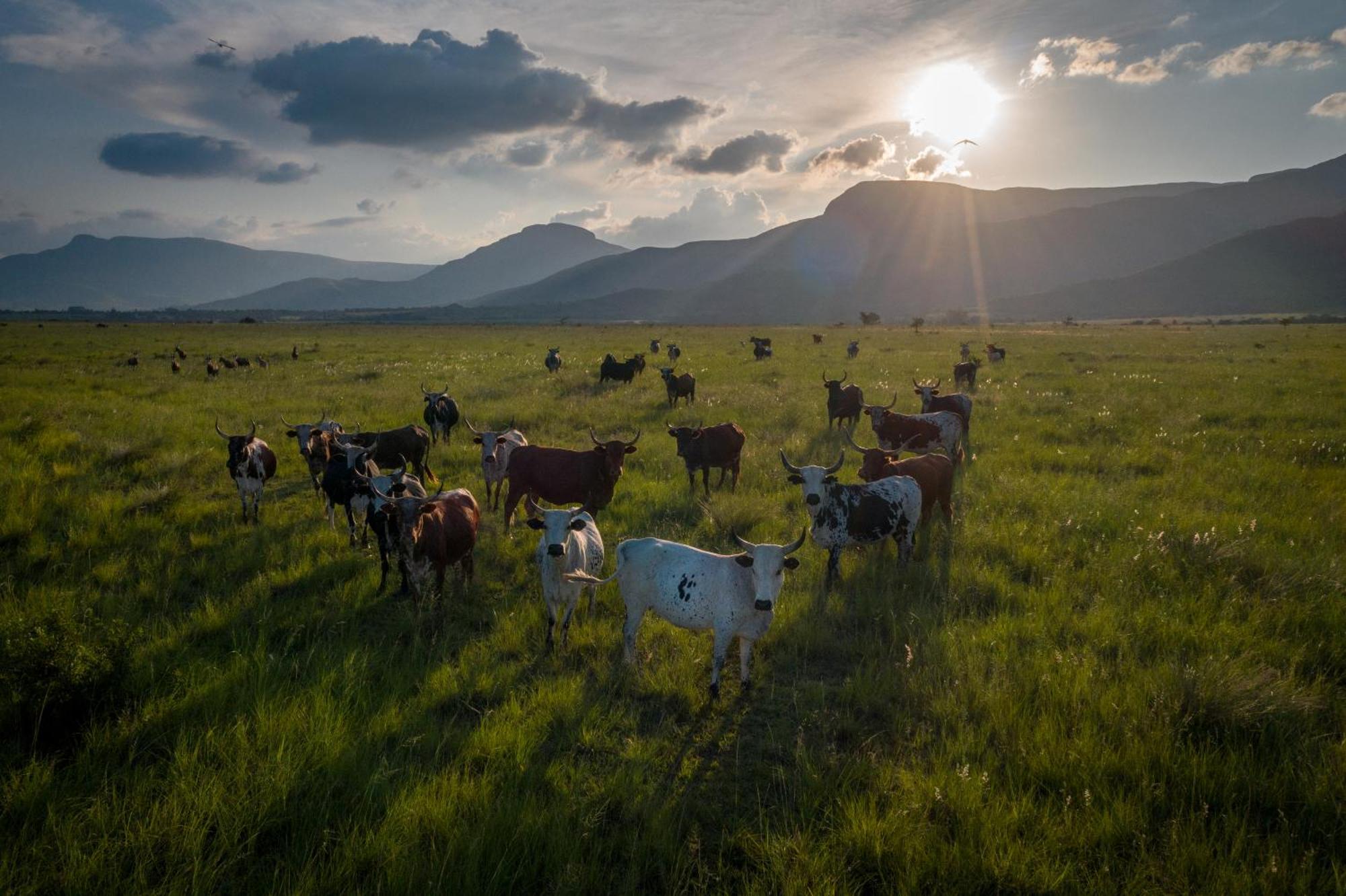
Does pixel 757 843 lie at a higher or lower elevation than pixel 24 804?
lower

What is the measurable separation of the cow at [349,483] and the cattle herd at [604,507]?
27 mm

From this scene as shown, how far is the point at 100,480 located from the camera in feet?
36.1

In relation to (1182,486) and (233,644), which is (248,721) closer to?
(233,644)

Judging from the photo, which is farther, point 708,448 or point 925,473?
point 708,448

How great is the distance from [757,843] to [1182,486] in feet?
37.6

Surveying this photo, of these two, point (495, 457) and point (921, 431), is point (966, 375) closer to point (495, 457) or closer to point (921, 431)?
point (921, 431)

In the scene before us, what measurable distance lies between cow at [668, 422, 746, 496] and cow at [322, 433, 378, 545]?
5485 mm

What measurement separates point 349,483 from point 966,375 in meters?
23.4

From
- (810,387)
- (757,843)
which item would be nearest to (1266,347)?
(810,387)

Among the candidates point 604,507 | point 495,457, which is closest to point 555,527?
point 604,507

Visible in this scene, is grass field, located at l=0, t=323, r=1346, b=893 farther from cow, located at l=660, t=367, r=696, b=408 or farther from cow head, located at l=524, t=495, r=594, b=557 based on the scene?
cow, located at l=660, t=367, r=696, b=408

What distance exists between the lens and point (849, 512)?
812 centimetres

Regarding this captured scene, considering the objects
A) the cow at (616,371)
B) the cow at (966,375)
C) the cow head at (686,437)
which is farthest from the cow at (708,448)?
the cow at (966,375)

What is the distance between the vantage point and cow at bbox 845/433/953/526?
30.5 feet
